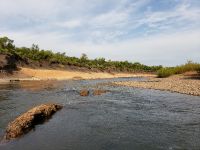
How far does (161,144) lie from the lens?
51.2ft

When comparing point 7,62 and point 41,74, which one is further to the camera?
point 41,74

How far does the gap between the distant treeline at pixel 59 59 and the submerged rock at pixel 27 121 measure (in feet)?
220

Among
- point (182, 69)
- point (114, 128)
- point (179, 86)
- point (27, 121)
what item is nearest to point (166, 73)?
point (182, 69)

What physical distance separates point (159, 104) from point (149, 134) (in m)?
12.3

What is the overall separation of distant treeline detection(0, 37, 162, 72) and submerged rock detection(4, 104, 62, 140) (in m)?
67.0

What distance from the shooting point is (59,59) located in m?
113

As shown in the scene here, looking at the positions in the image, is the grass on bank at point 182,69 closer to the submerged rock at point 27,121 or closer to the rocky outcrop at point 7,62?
the rocky outcrop at point 7,62

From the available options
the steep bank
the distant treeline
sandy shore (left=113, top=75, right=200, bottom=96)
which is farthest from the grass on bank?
the distant treeline

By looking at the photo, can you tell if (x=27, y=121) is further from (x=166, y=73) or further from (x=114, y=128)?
(x=166, y=73)

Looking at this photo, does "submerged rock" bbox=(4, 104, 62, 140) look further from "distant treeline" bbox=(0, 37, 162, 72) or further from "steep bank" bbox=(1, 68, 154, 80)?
"distant treeline" bbox=(0, 37, 162, 72)

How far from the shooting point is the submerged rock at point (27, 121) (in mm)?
17516

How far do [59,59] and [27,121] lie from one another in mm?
94723

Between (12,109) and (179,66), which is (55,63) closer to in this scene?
(179,66)

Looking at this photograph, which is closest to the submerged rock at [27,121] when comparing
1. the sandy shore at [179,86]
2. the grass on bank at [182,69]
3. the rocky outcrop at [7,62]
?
the sandy shore at [179,86]
